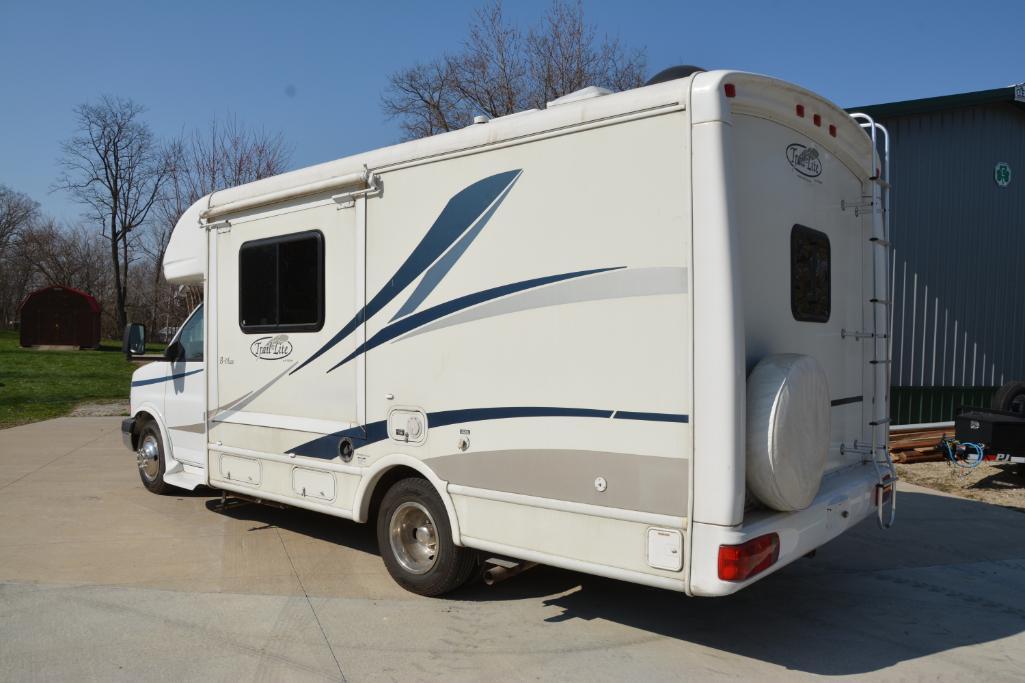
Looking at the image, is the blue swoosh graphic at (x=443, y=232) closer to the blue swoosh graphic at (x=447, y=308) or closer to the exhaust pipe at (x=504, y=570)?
the blue swoosh graphic at (x=447, y=308)

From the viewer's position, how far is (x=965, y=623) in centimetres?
484

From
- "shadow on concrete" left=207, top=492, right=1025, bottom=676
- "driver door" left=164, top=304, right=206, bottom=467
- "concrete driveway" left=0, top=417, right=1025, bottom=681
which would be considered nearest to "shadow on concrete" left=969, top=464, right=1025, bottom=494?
"concrete driveway" left=0, top=417, right=1025, bottom=681

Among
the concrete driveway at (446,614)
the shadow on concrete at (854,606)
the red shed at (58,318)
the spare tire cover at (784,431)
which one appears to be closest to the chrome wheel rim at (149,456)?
the concrete driveway at (446,614)

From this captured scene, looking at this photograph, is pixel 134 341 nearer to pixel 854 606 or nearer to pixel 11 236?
pixel 854 606

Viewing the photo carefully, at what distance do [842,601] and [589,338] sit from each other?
259 centimetres

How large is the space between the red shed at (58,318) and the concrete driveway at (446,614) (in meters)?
35.9

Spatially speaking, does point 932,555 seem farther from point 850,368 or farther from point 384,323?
point 384,323

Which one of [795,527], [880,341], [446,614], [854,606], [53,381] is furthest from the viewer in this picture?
[53,381]

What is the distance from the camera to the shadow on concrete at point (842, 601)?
4.47 m

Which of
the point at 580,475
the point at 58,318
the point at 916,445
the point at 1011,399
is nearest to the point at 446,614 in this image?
the point at 580,475

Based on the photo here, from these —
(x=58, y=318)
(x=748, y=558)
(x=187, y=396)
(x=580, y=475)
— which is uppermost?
(x=58, y=318)

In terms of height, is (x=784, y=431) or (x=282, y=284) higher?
(x=282, y=284)

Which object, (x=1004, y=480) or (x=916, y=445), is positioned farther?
(x=916, y=445)

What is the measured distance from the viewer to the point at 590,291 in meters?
4.12
